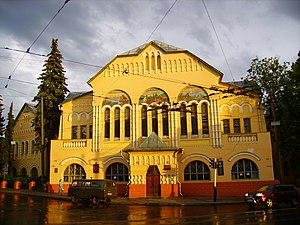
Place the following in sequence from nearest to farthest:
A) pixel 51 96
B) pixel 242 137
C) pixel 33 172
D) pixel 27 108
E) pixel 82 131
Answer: pixel 242 137
pixel 82 131
pixel 51 96
pixel 33 172
pixel 27 108

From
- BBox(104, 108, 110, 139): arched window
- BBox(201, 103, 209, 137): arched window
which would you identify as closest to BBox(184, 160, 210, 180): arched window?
BBox(201, 103, 209, 137): arched window

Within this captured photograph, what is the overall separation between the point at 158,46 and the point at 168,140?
9.19 metres

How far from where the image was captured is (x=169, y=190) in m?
27.7

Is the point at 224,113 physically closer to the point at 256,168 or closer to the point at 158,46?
the point at 256,168

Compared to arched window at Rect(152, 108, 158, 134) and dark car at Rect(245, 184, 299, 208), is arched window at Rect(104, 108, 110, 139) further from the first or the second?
dark car at Rect(245, 184, 299, 208)

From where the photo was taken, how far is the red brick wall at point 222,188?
28.0 meters

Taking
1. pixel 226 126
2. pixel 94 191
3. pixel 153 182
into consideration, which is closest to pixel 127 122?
pixel 153 182

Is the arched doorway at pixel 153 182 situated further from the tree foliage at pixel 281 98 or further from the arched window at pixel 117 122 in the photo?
the tree foliage at pixel 281 98

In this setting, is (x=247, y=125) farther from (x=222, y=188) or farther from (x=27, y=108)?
(x=27, y=108)

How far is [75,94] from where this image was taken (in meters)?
38.5

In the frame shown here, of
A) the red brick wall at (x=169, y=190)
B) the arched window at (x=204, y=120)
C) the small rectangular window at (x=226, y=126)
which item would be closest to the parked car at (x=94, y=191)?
the red brick wall at (x=169, y=190)

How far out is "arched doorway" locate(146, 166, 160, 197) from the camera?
1111 inches

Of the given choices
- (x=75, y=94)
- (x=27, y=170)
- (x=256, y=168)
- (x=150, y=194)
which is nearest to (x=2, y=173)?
(x=27, y=170)

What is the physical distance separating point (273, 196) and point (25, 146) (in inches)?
1422
